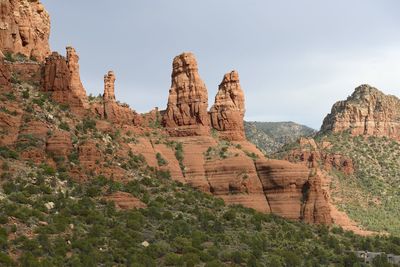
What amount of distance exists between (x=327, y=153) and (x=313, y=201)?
69084mm

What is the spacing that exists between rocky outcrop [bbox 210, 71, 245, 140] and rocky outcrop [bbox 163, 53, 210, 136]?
218 cm

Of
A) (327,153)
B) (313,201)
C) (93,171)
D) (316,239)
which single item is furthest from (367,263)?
(327,153)

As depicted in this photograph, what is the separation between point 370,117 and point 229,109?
264 feet

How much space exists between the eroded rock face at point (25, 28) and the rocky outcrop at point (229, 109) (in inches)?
1053

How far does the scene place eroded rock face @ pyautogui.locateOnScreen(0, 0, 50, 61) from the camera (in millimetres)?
91375

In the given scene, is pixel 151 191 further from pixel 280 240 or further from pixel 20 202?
pixel 20 202

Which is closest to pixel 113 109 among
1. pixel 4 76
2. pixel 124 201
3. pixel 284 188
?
pixel 4 76

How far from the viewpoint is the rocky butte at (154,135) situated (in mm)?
76062

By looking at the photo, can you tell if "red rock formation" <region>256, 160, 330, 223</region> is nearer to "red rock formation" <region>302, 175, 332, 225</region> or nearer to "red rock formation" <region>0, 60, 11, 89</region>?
"red rock formation" <region>302, 175, 332, 225</region>

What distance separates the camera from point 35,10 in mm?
100188

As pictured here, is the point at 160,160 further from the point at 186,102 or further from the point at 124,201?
the point at 124,201

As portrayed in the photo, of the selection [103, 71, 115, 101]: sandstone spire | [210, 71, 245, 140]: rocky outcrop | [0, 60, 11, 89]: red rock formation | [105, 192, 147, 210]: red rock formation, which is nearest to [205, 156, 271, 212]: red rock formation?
[210, 71, 245, 140]: rocky outcrop

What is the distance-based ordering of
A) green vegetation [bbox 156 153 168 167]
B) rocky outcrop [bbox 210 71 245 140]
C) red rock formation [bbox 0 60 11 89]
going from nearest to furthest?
red rock formation [bbox 0 60 11 89] < green vegetation [bbox 156 153 168 167] < rocky outcrop [bbox 210 71 245 140]

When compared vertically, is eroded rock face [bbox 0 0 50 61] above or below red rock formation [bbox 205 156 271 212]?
above
